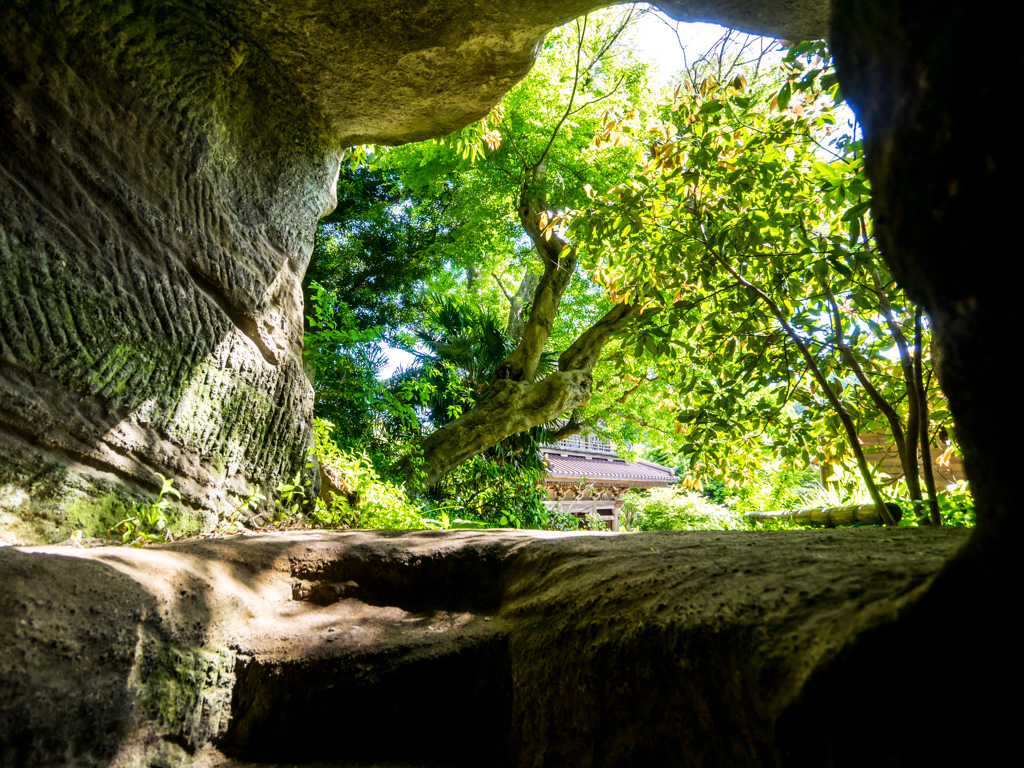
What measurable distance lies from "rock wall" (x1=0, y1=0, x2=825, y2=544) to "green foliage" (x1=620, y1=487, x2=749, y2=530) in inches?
390

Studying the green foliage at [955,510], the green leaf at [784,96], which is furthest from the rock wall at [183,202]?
the green foliage at [955,510]

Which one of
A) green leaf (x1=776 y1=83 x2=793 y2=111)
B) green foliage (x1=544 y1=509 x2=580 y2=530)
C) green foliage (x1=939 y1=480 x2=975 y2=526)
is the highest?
green leaf (x1=776 y1=83 x2=793 y2=111)

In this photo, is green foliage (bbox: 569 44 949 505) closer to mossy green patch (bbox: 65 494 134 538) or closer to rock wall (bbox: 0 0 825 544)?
rock wall (bbox: 0 0 825 544)

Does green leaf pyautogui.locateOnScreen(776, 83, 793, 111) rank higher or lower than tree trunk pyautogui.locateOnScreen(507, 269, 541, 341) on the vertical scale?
lower

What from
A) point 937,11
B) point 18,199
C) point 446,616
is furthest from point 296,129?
point 937,11

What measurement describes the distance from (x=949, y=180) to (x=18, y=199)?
3.17 m

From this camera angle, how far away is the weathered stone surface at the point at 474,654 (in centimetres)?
103

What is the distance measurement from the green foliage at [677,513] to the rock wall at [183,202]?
9910 mm

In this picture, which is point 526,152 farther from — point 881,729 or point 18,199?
point 881,729

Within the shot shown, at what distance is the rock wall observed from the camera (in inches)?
95.6

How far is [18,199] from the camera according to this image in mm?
2408

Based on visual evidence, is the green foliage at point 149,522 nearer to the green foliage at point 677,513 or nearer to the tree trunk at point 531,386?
the tree trunk at point 531,386

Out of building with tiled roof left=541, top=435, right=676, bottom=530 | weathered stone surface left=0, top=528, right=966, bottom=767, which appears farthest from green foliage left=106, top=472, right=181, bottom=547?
building with tiled roof left=541, top=435, right=676, bottom=530

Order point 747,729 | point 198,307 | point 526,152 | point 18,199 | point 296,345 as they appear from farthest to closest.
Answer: point 526,152 → point 296,345 → point 198,307 → point 18,199 → point 747,729
